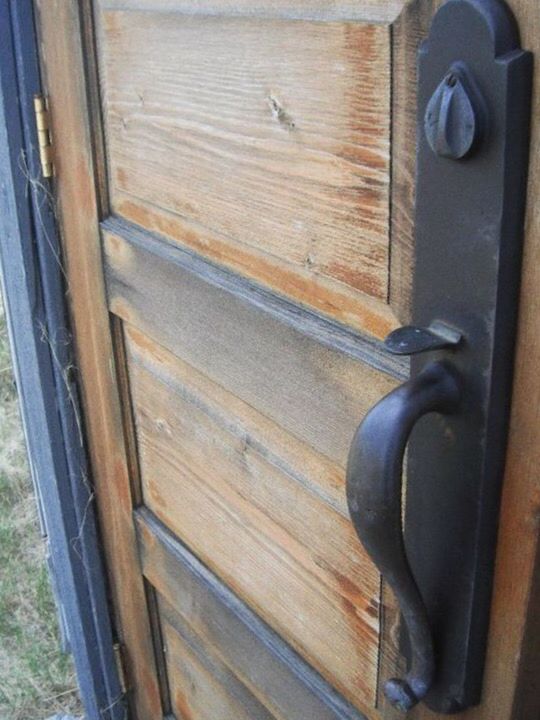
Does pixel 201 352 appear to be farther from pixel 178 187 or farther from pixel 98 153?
pixel 98 153

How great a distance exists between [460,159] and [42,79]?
85 centimetres

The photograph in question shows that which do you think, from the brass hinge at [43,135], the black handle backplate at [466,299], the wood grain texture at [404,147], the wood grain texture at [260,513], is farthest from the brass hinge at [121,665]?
the wood grain texture at [404,147]

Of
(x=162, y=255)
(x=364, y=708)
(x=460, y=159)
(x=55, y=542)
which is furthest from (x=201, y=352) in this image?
(x=55, y=542)

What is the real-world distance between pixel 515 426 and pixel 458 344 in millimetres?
65

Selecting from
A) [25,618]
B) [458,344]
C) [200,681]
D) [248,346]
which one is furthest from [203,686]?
[25,618]

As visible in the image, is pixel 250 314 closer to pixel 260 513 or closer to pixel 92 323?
pixel 260 513

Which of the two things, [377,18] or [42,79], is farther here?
[42,79]

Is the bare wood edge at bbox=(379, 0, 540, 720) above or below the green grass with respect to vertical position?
above

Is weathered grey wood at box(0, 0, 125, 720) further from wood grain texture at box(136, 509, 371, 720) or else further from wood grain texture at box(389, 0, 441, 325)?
wood grain texture at box(389, 0, 441, 325)

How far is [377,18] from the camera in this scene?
65 cm

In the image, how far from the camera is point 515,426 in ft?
1.95

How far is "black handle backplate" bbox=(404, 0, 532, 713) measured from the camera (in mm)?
528

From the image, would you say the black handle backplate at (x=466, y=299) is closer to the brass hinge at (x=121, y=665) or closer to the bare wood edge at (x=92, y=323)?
the bare wood edge at (x=92, y=323)

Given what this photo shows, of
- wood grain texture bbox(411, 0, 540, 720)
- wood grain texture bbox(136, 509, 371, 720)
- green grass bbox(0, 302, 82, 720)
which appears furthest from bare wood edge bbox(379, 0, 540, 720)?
green grass bbox(0, 302, 82, 720)
